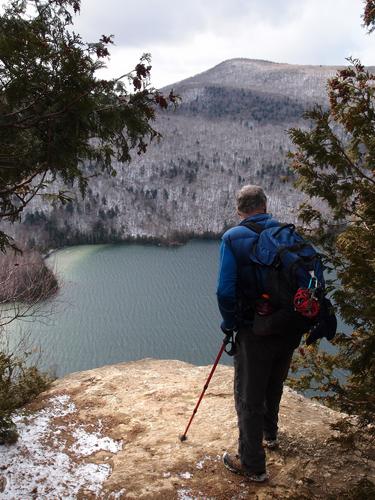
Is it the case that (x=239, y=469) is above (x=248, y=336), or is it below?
below

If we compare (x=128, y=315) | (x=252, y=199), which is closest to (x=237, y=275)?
(x=252, y=199)

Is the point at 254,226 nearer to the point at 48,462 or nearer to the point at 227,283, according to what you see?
the point at 227,283

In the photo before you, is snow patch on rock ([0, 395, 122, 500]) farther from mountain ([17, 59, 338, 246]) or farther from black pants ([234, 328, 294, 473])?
mountain ([17, 59, 338, 246])

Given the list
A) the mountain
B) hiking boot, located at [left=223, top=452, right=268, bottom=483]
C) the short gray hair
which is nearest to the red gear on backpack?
the short gray hair

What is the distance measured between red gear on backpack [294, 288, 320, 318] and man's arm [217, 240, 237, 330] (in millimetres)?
544

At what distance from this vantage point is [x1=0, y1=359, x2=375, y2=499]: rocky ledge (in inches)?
162

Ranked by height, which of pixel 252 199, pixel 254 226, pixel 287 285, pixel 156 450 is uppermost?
pixel 252 199

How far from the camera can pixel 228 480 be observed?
4.16m

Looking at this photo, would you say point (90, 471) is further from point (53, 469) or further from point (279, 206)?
point (279, 206)

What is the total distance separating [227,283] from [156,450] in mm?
2473

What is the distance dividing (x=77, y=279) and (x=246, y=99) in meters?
135

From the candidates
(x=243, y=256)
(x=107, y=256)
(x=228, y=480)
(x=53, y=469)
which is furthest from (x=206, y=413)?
(x=107, y=256)

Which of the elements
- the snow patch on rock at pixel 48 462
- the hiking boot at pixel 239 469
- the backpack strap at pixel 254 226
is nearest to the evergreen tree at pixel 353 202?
the backpack strap at pixel 254 226

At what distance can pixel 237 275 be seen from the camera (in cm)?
374
